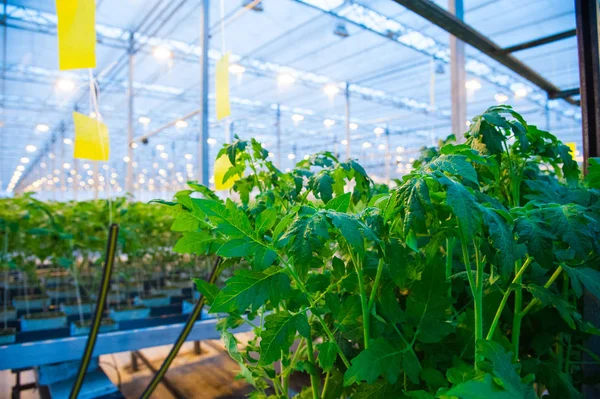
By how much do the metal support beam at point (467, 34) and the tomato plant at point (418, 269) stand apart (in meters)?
0.27

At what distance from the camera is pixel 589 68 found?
90 cm

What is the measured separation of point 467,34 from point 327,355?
80 centimetres

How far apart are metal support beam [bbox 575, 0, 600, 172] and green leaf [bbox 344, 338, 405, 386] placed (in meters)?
0.70

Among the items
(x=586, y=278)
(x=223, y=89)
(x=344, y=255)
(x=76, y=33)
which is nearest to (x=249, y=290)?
(x=344, y=255)

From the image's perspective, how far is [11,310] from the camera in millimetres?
2090

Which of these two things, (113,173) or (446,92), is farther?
(113,173)

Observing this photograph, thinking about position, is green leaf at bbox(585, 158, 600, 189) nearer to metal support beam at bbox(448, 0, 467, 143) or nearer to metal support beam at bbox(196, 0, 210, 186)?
metal support beam at bbox(448, 0, 467, 143)

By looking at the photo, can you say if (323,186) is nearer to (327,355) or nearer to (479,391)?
(327,355)

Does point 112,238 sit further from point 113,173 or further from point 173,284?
point 113,173

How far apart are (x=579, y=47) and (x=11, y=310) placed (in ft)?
8.21

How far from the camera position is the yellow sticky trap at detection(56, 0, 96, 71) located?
1.11 meters

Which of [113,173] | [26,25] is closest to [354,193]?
[26,25]

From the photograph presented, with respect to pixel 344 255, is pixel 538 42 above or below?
above

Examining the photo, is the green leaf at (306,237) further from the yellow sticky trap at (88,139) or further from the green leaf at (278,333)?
the yellow sticky trap at (88,139)
